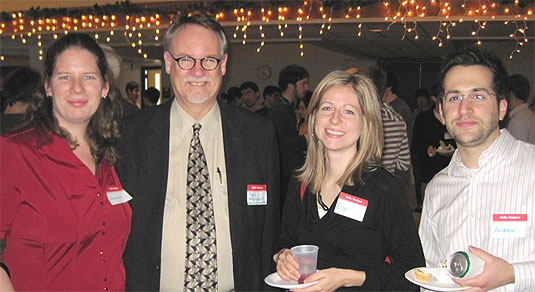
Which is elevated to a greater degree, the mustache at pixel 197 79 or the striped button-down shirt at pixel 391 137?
the mustache at pixel 197 79

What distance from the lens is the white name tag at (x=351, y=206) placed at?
193 cm

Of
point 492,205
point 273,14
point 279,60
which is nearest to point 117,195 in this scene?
point 492,205

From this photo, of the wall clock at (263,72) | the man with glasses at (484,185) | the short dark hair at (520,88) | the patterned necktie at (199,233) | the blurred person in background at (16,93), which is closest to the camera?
the man with glasses at (484,185)

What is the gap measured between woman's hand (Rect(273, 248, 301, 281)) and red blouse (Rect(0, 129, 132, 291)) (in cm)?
75

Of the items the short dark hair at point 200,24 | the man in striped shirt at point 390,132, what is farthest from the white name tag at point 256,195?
the man in striped shirt at point 390,132

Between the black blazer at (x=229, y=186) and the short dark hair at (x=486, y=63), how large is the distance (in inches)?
34.2

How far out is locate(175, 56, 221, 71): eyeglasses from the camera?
2246 millimetres

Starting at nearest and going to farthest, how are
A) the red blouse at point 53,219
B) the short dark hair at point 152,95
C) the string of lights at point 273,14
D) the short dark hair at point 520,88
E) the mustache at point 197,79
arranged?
1. the red blouse at point 53,219
2. the mustache at point 197,79
3. the short dark hair at point 520,88
4. the string of lights at point 273,14
5. the short dark hair at point 152,95

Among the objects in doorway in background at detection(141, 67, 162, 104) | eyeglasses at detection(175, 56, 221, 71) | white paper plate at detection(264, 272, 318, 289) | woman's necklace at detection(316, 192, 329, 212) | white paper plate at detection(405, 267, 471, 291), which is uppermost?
doorway in background at detection(141, 67, 162, 104)

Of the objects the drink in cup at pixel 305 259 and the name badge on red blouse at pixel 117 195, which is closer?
the drink in cup at pixel 305 259

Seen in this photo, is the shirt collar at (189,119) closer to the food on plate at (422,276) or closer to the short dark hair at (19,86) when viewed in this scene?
the food on plate at (422,276)

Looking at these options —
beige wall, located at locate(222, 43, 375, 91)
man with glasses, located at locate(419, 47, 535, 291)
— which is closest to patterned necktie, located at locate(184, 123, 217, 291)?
man with glasses, located at locate(419, 47, 535, 291)

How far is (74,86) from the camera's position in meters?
2.10

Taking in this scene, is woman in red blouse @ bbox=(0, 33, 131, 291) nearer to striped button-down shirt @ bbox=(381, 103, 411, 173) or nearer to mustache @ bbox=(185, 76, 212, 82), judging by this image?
mustache @ bbox=(185, 76, 212, 82)
